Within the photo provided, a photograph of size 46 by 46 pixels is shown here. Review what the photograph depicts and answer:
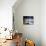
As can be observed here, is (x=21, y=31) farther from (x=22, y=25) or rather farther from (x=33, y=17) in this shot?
(x=33, y=17)

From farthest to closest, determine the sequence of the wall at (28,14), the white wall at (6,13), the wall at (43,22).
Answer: the wall at (28,14), the wall at (43,22), the white wall at (6,13)

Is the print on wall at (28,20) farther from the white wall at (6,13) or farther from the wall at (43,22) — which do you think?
the white wall at (6,13)

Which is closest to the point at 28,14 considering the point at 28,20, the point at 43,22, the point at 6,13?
the point at 28,20

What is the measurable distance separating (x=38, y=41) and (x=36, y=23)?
2.65ft

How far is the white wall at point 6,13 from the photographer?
404cm

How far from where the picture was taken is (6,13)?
13.5ft

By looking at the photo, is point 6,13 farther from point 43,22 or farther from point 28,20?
point 43,22

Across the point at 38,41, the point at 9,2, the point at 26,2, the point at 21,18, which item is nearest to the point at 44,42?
the point at 38,41

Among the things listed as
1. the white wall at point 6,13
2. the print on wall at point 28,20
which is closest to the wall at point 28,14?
the print on wall at point 28,20

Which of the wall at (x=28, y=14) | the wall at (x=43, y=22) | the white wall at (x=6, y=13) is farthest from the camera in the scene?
the wall at (x=28, y=14)

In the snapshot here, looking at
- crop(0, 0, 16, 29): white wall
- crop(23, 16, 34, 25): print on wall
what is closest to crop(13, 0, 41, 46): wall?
crop(23, 16, 34, 25): print on wall

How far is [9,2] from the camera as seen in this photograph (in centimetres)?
404

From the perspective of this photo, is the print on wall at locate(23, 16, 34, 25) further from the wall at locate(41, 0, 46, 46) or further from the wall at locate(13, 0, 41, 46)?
the wall at locate(41, 0, 46, 46)

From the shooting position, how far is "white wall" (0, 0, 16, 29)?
13.3 feet
